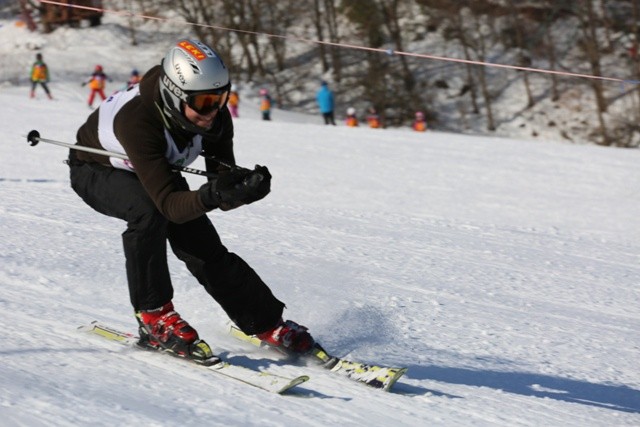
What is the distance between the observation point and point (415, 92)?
1221 inches

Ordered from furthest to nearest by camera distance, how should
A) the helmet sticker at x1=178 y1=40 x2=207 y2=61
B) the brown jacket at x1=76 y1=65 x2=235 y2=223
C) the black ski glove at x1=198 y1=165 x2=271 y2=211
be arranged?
the helmet sticker at x1=178 y1=40 x2=207 y2=61
the brown jacket at x1=76 y1=65 x2=235 y2=223
the black ski glove at x1=198 y1=165 x2=271 y2=211

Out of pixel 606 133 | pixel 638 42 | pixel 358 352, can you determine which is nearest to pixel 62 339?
pixel 358 352

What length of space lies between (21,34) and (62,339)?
32.0 meters

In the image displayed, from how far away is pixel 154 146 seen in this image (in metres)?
4.00

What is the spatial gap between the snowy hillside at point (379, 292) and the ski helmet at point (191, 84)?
1.13 m

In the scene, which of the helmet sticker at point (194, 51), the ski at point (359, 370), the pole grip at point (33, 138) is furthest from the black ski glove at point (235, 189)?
the pole grip at point (33, 138)

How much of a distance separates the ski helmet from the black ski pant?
0.33m

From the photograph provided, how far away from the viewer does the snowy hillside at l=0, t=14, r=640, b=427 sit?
3951 millimetres

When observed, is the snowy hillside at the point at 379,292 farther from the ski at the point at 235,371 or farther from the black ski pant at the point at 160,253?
the black ski pant at the point at 160,253

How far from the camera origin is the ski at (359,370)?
4316 mm

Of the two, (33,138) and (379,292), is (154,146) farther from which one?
(379,292)

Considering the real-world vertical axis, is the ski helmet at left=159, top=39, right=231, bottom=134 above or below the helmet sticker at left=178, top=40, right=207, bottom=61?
below

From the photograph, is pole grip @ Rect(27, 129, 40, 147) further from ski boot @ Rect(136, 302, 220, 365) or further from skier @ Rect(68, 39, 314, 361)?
ski boot @ Rect(136, 302, 220, 365)

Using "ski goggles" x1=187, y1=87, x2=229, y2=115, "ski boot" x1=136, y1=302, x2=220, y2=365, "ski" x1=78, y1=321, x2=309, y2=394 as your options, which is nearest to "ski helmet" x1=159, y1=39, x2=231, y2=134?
"ski goggles" x1=187, y1=87, x2=229, y2=115
